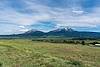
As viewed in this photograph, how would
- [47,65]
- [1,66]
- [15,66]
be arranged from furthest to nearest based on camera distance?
[47,65] < [15,66] < [1,66]

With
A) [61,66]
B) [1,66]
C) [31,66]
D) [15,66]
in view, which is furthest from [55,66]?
[1,66]

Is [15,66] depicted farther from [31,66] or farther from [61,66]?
[61,66]

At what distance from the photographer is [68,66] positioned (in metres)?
18.3

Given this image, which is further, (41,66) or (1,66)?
(41,66)

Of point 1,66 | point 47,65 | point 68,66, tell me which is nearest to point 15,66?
point 1,66

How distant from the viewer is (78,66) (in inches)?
744

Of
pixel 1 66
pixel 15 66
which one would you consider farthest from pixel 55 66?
pixel 1 66

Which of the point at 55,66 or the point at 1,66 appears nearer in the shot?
the point at 1,66

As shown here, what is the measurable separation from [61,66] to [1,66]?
17.1 feet

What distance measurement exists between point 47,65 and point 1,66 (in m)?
4.32

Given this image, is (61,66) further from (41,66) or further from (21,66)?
(21,66)

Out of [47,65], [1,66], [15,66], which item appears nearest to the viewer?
[1,66]

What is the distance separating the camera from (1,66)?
52.7 feet

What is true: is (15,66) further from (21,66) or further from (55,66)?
(55,66)
